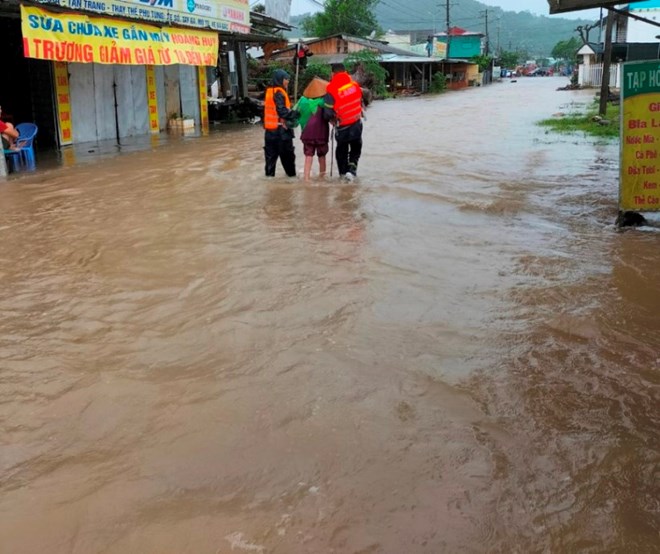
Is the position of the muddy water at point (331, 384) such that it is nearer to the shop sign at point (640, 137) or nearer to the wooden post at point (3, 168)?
the shop sign at point (640, 137)

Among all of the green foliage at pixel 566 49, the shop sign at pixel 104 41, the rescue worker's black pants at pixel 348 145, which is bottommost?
the rescue worker's black pants at pixel 348 145

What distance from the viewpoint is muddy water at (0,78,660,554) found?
2621mm

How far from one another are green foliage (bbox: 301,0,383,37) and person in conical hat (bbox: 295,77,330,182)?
179 feet

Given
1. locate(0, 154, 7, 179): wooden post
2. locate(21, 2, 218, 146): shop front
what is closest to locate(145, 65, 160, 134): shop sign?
locate(21, 2, 218, 146): shop front

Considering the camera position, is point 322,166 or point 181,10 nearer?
point 322,166

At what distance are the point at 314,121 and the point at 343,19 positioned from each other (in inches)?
2220

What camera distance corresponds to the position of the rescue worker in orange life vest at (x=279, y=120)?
9352 mm

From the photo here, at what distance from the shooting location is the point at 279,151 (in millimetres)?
9945

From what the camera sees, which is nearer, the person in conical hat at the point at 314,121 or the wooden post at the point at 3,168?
the person in conical hat at the point at 314,121

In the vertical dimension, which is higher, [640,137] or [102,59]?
[102,59]

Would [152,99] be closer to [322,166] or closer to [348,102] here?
[322,166]

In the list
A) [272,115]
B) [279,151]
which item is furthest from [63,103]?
[272,115]

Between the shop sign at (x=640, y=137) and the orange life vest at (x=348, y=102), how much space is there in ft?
13.0

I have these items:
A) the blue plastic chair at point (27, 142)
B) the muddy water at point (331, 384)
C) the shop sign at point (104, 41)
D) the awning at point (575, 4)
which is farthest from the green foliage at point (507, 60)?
the muddy water at point (331, 384)
